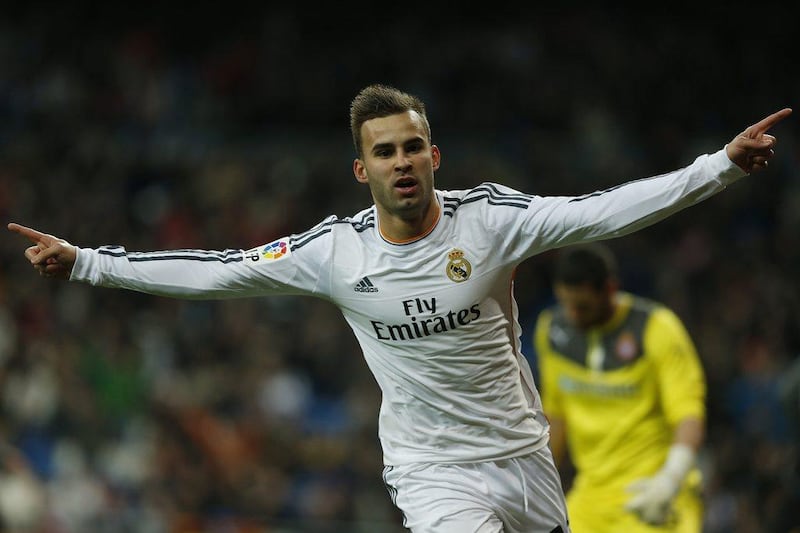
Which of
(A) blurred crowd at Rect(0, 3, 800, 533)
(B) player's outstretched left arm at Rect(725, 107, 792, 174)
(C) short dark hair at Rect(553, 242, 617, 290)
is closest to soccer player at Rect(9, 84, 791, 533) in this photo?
(B) player's outstretched left arm at Rect(725, 107, 792, 174)

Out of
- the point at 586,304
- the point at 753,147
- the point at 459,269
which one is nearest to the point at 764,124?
the point at 753,147

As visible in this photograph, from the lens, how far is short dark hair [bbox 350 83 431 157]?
4883 mm

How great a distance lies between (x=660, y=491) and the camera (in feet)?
18.8

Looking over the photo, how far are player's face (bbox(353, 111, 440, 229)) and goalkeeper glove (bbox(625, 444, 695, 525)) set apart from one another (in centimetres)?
180

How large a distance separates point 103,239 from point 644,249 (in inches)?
248

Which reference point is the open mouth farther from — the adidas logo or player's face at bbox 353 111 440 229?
the adidas logo

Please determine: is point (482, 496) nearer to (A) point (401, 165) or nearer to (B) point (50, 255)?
(A) point (401, 165)

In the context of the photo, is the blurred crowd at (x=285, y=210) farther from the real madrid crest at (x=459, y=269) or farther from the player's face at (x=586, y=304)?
the real madrid crest at (x=459, y=269)

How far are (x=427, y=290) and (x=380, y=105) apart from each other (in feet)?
2.45

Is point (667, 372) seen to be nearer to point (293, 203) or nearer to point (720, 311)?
point (720, 311)

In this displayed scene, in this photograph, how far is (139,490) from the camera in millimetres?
11695

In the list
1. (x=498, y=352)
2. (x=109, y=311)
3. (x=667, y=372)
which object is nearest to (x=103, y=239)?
(x=109, y=311)

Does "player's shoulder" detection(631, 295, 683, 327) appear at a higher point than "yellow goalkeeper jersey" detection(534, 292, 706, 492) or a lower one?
higher

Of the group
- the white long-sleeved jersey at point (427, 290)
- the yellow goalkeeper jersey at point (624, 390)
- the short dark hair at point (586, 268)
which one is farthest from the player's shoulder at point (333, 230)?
the yellow goalkeeper jersey at point (624, 390)
